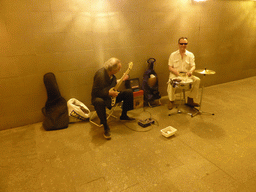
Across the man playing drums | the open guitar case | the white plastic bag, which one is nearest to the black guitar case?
the white plastic bag

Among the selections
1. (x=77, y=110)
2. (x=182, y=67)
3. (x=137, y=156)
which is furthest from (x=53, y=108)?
(x=182, y=67)

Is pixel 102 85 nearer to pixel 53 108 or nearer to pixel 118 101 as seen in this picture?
pixel 118 101

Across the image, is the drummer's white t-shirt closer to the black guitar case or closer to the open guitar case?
the open guitar case

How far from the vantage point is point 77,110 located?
3.21 meters

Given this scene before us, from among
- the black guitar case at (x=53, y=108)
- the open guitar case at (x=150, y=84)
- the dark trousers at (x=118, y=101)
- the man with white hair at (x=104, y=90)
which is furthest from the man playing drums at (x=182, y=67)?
the black guitar case at (x=53, y=108)

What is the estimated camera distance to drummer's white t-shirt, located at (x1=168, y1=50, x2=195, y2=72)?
371 cm

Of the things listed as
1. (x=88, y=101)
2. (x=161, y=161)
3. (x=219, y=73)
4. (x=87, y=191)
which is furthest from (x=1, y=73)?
(x=219, y=73)

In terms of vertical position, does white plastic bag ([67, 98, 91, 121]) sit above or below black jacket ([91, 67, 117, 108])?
below

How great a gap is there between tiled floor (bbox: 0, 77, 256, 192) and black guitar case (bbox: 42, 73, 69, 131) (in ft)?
0.44

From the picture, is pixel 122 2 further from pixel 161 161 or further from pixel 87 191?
pixel 87 191

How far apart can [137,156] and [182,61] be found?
7.31ft

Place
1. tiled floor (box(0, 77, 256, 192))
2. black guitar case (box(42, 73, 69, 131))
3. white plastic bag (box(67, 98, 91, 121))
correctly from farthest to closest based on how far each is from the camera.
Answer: white plastic bag (box(67, 98, 91, 121)) < black guitar case (box(42, 73, 69, 131)) < tiled floor (box(0, 77, 256, 192))

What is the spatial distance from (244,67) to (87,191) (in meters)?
5.74

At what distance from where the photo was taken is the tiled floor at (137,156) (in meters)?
1.98
